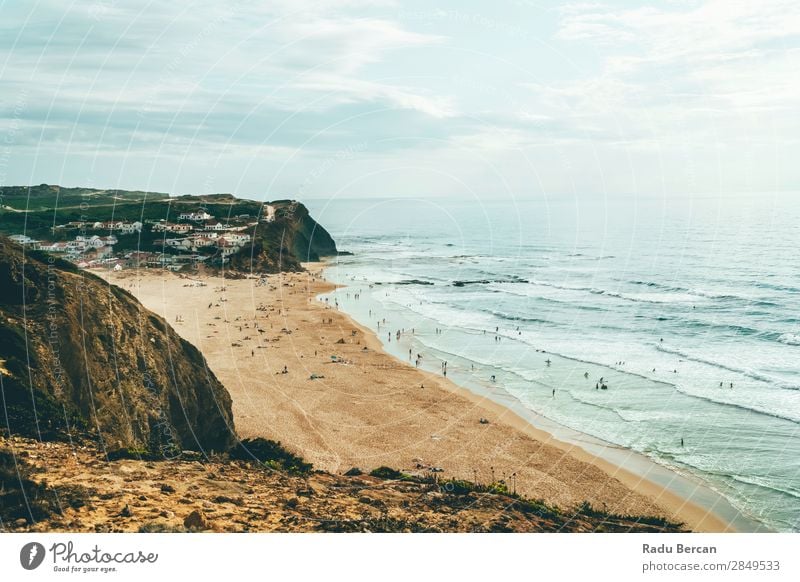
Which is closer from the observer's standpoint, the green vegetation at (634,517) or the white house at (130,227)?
the green vegetation at (634,517)

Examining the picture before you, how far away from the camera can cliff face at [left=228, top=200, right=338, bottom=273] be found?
97438 mm

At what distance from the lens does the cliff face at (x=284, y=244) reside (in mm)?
97438

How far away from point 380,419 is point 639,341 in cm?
3425

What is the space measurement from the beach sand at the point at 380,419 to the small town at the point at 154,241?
1365 inches

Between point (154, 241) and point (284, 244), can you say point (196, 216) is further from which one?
point (284, 244)

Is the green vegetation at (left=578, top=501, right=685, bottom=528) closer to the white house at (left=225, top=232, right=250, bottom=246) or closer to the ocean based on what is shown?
the ocean

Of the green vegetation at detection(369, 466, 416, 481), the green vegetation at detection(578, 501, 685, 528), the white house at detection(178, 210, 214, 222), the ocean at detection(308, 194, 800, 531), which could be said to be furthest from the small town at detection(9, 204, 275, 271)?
the green vegetation at detection(578, 501, 685, 528)

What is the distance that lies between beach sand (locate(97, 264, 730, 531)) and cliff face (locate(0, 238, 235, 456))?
8227 millimetres

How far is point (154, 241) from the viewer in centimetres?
9850

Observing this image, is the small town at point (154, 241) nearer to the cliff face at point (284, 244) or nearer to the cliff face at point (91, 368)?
the cliff face at point (284, 244)

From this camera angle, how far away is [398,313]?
7106 cm

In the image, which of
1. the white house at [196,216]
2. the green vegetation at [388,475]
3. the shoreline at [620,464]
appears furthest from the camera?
the white house at [196,216]

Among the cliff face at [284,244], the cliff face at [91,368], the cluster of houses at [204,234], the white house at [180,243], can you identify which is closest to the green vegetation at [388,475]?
the cliff face at [91,368]

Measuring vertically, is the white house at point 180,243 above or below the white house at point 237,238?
below
